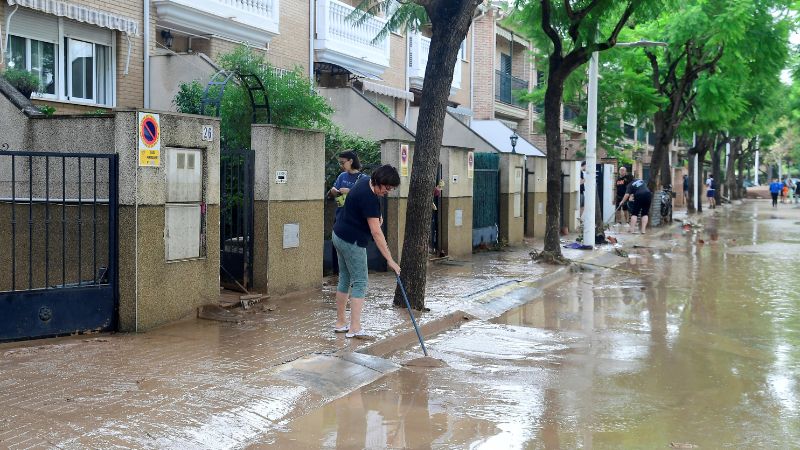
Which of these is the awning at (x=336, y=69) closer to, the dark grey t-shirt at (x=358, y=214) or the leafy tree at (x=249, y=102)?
the leafy tree at (x=249, y=102)

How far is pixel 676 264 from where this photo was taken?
18062 mm

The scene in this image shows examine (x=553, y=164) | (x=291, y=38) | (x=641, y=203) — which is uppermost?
(x=291, y=38)

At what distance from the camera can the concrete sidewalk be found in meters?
5.62

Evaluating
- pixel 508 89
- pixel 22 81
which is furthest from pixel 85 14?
pixel 508 89

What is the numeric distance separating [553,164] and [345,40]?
21.7ft

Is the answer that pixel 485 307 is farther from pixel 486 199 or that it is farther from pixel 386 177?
pixel 486 199

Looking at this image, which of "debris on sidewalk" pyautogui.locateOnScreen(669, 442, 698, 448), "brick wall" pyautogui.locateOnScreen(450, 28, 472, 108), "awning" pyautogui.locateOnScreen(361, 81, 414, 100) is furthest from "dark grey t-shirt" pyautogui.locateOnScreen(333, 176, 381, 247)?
"brick wall" pyautogui.locateOnScreen(450, 28, 472, 108)

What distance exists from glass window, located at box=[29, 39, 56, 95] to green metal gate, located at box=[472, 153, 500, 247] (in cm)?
847

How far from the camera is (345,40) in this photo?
20844 millimetres

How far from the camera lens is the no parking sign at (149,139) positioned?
8.62 meters

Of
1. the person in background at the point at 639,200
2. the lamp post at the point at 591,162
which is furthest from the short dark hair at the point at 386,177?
the person in background at the point at 639,200

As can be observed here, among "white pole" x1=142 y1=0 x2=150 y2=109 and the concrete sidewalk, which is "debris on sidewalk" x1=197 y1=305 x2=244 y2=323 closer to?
the concrete sidewalk

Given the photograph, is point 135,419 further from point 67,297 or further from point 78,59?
point 78,59

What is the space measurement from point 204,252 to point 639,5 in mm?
11079
